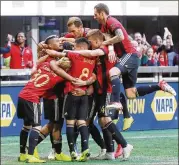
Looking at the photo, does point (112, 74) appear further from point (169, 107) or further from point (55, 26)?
point (55, 26)

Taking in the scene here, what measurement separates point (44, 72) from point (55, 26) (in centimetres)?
870

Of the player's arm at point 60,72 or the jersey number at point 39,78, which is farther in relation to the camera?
the jersey number at point 39,78

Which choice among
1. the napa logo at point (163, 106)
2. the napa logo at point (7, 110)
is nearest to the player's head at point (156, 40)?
the napa logo at point (163, 106)

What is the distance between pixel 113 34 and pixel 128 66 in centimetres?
60

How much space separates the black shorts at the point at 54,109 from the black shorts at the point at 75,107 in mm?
279

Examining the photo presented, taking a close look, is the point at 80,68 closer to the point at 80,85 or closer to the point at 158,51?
the point at 80,85

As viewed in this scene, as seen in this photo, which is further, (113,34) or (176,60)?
(176,60)

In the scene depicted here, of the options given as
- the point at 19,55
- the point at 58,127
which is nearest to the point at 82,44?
the point at 58,127

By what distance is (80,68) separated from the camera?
13508mm

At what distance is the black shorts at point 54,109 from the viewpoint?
13.8m

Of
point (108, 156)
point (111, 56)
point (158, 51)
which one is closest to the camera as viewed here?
point (111, 56)

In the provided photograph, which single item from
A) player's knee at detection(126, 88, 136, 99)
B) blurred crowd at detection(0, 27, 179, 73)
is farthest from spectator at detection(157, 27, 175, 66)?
player's knee at detection(126, 88, 136, 99)

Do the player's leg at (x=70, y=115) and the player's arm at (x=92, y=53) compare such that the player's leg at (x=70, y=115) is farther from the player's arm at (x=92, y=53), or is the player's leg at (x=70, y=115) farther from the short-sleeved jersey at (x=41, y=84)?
the player's arm at (x=92, y=53)

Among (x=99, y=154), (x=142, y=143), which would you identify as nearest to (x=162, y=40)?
(x=142, y=143)
